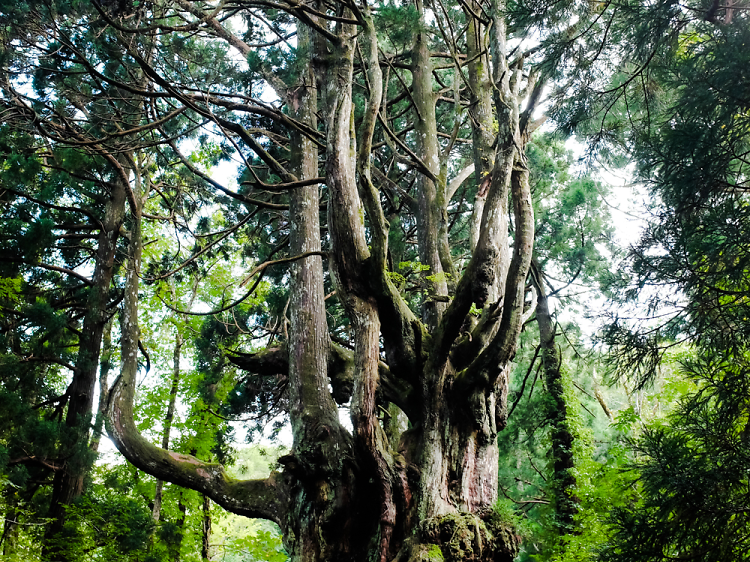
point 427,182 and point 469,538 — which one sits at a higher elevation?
point 427,182

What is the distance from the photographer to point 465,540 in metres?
3.75

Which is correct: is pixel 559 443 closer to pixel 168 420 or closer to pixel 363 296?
pixel 363 296

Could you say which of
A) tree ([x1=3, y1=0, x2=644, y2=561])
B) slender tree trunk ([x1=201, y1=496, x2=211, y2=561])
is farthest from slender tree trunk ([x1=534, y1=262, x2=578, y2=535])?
slender tree trunk ([x1=201, y1=496, x2=211, y2=561])

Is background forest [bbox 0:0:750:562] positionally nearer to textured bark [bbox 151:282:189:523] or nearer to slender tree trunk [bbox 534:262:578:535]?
slender tree trunk [bbox 534:262:578:535]

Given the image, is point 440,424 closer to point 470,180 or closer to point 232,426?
point 470,180

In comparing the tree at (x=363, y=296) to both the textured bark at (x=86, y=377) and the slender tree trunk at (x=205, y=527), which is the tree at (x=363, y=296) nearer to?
the textured bark at (x=86, y=377)

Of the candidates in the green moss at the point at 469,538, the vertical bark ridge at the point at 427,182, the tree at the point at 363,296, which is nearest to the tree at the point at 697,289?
the green moss at the point at 469,538

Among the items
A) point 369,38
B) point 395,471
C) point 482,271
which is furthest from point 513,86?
point 395,471

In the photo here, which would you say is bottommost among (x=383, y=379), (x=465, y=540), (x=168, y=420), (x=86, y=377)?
(x=465, y=540)

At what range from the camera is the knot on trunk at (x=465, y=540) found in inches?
144

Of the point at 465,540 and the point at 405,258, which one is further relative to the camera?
the point at 405,258

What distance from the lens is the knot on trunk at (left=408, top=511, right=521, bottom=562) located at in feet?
12.0

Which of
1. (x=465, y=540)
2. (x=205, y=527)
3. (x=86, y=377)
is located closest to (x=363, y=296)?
(x=465, y=540)

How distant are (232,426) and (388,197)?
570 cm
